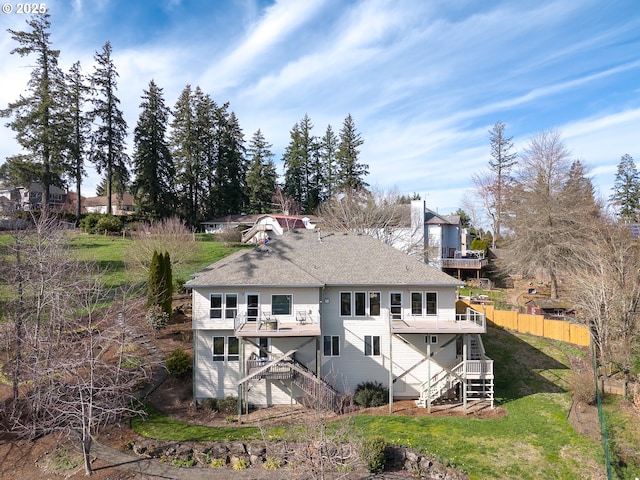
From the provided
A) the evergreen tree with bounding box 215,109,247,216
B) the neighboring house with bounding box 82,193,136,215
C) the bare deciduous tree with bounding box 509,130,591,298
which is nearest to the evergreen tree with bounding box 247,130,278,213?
the evergreen tree with bounding box 215,109,247,216

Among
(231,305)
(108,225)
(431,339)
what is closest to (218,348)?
(231,305)

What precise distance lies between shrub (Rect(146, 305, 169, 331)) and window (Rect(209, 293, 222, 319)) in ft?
22.5

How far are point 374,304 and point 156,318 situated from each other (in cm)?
1386

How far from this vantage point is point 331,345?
20594mm

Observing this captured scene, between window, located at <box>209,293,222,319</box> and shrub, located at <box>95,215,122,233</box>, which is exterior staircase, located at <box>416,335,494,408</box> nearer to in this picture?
window, located at <box>209,293,222,319</box>

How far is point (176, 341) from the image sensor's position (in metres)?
24.2

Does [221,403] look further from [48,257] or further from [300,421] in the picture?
[48,257]

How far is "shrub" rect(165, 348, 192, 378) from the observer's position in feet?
68.7

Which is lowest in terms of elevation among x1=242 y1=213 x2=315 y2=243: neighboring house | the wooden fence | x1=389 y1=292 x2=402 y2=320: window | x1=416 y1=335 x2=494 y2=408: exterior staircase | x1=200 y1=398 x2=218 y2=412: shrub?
x1=200 y1=398 x2=218 y2=412: shrub

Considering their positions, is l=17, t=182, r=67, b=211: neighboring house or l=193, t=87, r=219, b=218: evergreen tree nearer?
l=193, t=87, r=219, b=218: evergreen tree

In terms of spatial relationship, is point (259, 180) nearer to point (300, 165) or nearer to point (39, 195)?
point (300, 165)

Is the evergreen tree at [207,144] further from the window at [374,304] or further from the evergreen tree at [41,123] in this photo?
the window at [374,304]

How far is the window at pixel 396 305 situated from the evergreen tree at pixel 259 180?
48.0 m

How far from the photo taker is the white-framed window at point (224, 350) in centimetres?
1989
